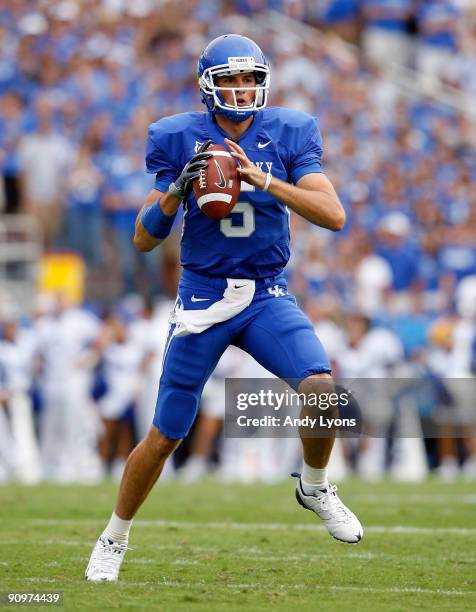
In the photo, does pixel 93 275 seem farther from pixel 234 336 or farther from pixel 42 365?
pixel 234 336

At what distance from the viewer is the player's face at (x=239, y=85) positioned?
4891mm

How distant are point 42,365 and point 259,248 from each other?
23.9 ft

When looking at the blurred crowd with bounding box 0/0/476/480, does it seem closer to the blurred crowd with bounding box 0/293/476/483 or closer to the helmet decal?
the blurred crowd with bounding box 0/293/476/483

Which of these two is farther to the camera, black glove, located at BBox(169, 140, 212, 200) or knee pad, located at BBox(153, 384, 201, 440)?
knee pad, located at BBox(153, 384, 201, 440)

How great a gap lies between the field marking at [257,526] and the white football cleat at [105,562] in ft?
6.61

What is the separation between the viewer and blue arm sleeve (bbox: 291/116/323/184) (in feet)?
16.0

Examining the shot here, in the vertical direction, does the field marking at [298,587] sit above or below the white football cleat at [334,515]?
below

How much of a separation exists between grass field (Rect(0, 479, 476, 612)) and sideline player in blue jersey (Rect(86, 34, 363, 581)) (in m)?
0.28

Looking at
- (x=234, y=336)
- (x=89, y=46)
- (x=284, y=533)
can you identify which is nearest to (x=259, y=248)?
(x=234, y=336)

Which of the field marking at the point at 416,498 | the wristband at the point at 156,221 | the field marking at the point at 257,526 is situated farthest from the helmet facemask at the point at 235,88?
the field marking at the point at 416,498

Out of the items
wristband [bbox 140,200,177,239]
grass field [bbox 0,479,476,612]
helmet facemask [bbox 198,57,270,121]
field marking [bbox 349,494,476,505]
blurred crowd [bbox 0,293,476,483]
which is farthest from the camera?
blurred crowd [bbox 0,293,476,483]

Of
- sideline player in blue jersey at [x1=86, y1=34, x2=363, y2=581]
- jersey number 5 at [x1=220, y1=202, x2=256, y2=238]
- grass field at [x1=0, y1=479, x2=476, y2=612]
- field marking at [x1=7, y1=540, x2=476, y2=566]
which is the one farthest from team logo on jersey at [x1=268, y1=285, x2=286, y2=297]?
field marking at [x1=7, y1=540, x2=476, y2=566]

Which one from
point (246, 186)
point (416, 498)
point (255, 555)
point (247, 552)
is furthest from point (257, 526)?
point (246, 186)

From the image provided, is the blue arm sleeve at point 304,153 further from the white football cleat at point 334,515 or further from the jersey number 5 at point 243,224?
the white football cleat at point 334,515
